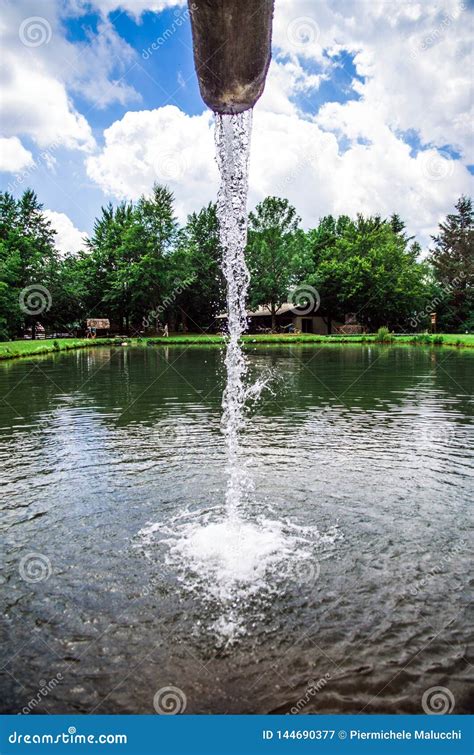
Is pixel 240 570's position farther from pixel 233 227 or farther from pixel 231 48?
pixel 233 227

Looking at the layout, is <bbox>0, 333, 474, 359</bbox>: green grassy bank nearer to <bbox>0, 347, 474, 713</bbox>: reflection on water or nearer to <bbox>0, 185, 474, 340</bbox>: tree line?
<bbox>0, 185, 474, 340</bbox>: tree line

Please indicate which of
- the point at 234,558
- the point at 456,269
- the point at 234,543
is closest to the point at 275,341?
the point at 456,269

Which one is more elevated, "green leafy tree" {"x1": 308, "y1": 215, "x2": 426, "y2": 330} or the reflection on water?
"green leafy tree" {"x1": 308, "y1": 215, "x2": 426, "y2": 330}

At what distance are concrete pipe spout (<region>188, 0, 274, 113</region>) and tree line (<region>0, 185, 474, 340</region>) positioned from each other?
60738 millimetres

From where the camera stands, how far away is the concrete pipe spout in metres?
2.54

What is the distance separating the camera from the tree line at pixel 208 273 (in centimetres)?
6588

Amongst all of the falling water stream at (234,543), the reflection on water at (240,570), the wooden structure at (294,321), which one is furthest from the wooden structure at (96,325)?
the falling water stream at (234,543)

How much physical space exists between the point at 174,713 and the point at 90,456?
7524mm

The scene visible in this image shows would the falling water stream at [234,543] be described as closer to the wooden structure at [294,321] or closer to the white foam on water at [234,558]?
the white foam on water at [234,558]

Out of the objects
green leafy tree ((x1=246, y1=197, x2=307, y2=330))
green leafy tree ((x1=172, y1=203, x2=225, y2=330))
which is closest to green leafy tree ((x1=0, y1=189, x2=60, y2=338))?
green leafy tree ((x1=172, y1=203, x2=225, y2=330))

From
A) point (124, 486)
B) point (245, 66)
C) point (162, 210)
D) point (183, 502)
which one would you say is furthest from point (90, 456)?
point (162, 210)

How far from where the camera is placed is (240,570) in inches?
232

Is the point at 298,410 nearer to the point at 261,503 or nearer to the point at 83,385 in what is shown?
the point at 261,503

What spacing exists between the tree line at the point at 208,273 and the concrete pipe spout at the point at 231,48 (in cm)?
6074
